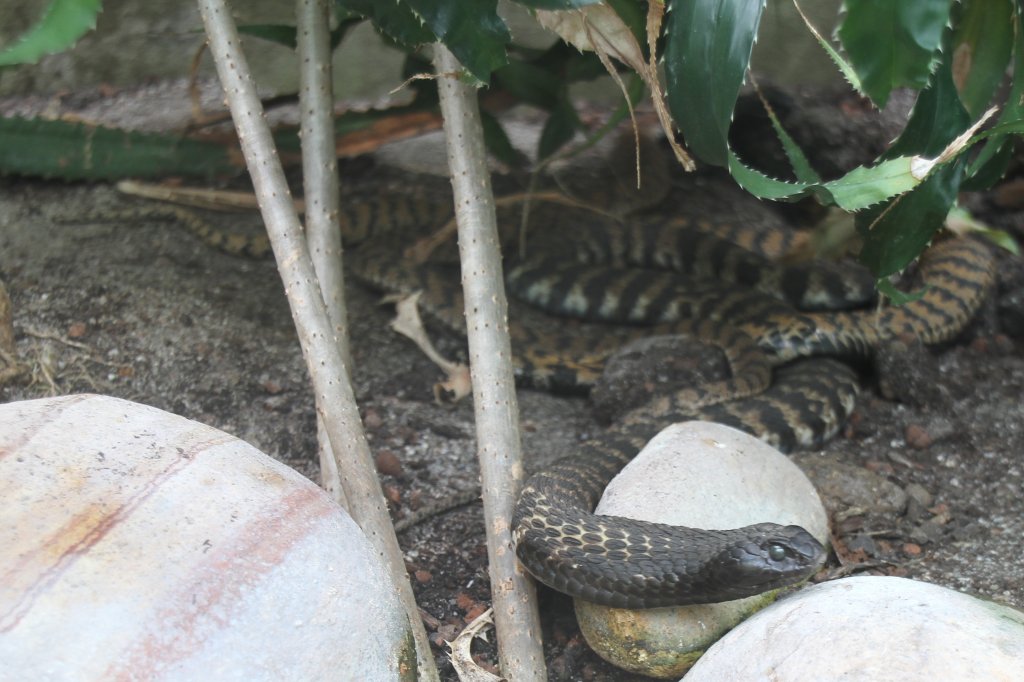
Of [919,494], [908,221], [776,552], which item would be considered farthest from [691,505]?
[919,494]

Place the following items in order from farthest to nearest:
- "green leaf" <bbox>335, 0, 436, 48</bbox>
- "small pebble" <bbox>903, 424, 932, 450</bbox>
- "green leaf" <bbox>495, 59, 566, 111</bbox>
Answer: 1. "green leaf" <bbox>495, 59, 566, 111</bbox>
2. "small pebble" <bbox>903, 424, 932, 450</bbox>
3. "green leaf" <bbox>335, 0, 436, 48</bbox>

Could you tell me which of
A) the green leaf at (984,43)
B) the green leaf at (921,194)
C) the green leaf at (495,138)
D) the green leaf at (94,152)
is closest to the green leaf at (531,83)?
the green leaf at (495,138)

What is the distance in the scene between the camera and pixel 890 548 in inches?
119

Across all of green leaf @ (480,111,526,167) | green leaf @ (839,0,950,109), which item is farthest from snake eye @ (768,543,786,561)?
green leaf @ (480,111,526,167)

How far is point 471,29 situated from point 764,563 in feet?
4.53

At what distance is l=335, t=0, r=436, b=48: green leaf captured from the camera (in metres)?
2.69

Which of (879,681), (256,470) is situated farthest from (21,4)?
(879,681)

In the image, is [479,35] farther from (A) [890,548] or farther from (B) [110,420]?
(A) [890,548]

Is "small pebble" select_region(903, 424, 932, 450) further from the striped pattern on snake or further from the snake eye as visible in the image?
the snake eye

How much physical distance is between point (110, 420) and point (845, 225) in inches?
138

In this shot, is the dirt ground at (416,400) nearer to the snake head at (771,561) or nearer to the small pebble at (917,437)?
the small pebble at (917,437)

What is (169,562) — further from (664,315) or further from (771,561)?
(664,315)

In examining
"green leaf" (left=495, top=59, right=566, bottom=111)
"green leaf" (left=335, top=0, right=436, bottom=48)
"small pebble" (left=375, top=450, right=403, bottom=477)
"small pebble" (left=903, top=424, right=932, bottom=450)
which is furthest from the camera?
"green leaf" (left=495, top=59, right=566, bottom=111)

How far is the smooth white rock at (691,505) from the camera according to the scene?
240 cm
